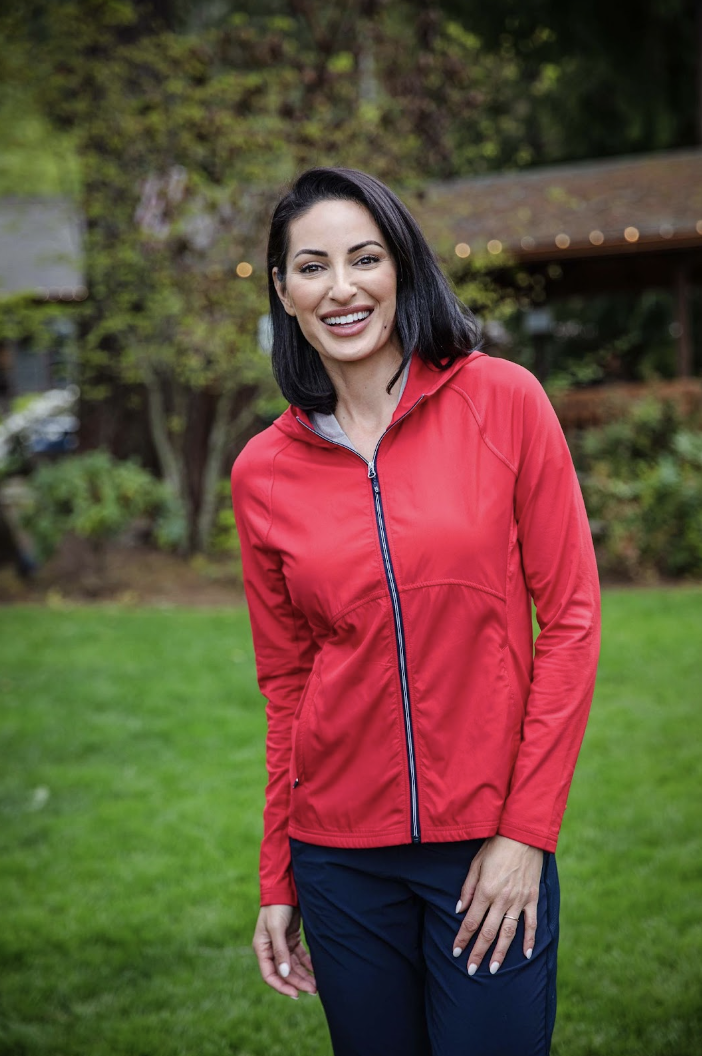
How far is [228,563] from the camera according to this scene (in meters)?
10.9

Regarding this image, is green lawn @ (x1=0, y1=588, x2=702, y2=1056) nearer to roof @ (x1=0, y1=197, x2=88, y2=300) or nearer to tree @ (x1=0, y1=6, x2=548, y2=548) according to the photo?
tree @ (x1=0, y1=6, x2=548, y2=548)

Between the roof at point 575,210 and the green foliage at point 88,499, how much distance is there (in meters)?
3.89

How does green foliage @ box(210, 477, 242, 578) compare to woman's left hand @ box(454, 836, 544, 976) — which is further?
green foliage @ box(210, 477, 242, 578)

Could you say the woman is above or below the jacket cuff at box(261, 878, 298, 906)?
above

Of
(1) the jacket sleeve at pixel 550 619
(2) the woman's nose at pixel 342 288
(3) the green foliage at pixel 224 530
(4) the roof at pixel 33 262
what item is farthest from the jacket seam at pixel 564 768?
(4) the roof at pixel 33 262

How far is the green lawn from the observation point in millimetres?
3410

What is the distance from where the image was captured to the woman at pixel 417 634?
1.77 m

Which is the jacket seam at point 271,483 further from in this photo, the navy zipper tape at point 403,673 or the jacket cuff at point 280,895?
the jacket cuff at point 280,895

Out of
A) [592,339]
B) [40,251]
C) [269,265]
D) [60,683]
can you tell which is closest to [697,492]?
[60,683]

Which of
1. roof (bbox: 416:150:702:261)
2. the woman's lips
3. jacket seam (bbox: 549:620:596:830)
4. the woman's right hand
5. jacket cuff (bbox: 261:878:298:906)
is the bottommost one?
the woman's right hand

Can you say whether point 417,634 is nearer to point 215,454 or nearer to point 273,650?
point 273,650

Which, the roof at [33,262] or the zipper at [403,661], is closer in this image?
the zipper at [403,661]

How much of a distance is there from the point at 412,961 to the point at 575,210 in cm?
1298

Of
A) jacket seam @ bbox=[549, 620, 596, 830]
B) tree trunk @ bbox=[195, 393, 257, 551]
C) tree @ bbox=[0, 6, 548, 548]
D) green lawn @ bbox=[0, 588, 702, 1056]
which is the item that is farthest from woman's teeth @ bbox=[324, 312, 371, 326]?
tree trunk @ bbox=[195, 393, 257, 551]
